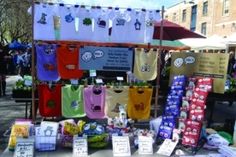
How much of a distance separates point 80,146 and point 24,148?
2.93 feet

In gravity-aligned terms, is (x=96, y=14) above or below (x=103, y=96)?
above

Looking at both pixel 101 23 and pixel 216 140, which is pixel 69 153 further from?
pixel 216 140

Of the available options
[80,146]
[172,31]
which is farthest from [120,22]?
[172,31]

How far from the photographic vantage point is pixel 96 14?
7367 millimetres

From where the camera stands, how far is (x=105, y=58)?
7309mm

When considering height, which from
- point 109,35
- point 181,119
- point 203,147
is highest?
point 109,35

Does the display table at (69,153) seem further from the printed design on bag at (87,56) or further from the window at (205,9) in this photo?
the window at (205,9)

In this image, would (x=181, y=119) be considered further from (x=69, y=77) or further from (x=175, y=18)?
(x=175, y=18)

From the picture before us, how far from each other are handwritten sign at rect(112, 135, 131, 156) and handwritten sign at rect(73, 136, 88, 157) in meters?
0.47

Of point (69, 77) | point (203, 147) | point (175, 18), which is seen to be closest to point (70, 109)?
point (69, 77)

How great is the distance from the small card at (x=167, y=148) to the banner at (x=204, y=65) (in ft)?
4.17

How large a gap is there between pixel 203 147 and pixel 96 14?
3134 mm

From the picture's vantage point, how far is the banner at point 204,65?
7.07 m

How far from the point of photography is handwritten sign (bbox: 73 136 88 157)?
631 cm
